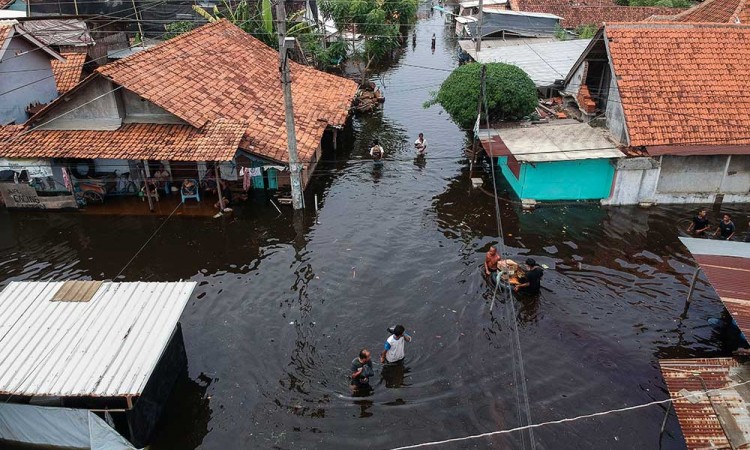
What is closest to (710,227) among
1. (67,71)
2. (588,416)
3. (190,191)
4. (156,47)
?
(588,416)

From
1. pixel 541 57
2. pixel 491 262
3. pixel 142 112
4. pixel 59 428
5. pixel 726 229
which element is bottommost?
pixel 59 428

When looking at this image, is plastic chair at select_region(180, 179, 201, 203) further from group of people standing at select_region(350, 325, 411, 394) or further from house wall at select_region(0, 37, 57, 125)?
group of people standing at select_region(350, 325, 411, 394)

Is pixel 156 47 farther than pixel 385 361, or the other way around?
pixel 156 47

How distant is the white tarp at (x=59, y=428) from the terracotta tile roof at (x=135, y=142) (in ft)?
34.2

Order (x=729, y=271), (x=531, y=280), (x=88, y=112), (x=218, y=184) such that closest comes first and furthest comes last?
(x=729, y=271)
(x=531, y=280)
(x=88, y=112)
(x=218, y=184)

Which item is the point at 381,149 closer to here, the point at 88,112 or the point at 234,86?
the point at 234,86

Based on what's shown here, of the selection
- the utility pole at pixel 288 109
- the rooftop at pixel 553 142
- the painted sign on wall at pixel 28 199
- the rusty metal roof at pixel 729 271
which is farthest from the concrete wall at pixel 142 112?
the rusty metal roof at pixel 729 271

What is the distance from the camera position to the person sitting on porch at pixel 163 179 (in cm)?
2212

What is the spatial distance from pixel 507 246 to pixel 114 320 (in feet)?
42.6

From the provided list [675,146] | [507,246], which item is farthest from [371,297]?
[675,146]

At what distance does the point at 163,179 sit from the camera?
72.6 ft

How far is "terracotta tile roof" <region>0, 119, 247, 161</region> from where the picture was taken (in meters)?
19.5

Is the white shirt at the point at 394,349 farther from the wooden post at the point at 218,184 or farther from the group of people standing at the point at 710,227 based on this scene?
the group of people standing at the point at 710,227

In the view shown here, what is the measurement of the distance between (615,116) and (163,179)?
1901cm
